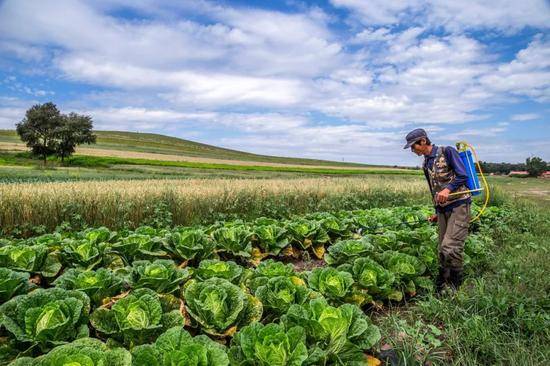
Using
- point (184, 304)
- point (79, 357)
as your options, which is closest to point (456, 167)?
point (184, 304)

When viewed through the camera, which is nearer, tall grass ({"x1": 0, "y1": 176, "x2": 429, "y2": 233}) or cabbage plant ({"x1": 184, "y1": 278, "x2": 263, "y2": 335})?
cabbage plant ({"x1": 184, "y1": 278, "x2": 263, "y2": 335})

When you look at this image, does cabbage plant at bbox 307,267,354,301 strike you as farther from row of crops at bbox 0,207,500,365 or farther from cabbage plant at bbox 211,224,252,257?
cabbage plant at bbox 211,224,252,257

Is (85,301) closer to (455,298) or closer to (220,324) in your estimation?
(220,324)

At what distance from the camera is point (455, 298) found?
440 centimetres

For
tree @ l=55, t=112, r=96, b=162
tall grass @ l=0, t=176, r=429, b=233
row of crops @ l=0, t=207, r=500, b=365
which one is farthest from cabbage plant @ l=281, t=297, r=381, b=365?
tree @ l=55, t=112, r=96, b=162

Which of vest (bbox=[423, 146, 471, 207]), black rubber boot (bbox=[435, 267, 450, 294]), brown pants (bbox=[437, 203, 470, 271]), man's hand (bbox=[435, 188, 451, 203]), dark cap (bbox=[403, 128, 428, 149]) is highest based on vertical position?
dark cap (bbox=[403, 128, 428, 149])

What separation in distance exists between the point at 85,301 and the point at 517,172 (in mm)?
39053

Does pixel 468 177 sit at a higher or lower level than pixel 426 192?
higher

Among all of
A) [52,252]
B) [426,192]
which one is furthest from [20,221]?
[426,192]

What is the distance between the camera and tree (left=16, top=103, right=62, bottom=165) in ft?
140

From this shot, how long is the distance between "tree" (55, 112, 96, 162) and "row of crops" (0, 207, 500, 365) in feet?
141

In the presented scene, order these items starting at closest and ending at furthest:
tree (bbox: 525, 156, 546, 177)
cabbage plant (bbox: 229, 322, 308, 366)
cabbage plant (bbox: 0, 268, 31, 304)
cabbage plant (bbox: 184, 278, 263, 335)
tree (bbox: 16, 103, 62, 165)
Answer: cabbage plant (bbox: 229, 322, 308, 366), cabbage plant (bbox: 184, 278, 263, 335), cabbage plant (bbox: 0, 268, 31, 304), tree (bbox: 525, 156, 546, 177), tree (bbox: 16, 103, 62, 165)

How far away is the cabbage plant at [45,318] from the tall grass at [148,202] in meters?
6.56

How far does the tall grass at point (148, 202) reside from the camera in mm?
8865
